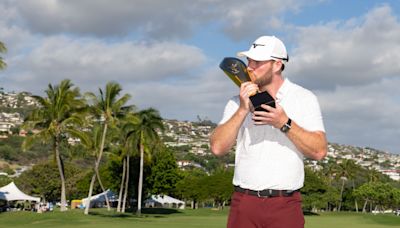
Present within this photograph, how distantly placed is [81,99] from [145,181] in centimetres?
2877

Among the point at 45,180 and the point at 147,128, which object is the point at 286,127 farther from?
the point at 45,180

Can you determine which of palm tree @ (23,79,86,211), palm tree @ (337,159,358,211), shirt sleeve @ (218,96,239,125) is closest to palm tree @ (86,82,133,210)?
palm tree @ (23,79,86,211)

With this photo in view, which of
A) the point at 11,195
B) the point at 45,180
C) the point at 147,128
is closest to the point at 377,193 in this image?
the point at 45,180

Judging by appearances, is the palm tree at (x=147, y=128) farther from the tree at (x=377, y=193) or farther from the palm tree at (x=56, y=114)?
the tree at (x=377, y=193)

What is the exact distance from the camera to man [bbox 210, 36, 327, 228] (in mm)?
5188

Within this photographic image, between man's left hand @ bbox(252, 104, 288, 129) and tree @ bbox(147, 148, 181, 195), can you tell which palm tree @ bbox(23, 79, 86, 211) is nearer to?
tree @ bbox(147, 148, 181, 195)

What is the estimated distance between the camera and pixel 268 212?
209 inches

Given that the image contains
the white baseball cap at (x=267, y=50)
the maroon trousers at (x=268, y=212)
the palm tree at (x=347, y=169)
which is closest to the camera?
the white baseball cap at (x=267, y=50)

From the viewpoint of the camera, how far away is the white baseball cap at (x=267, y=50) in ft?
17.0

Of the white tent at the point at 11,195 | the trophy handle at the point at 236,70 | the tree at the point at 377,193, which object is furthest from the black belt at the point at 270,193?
the tree at the point at 377,193

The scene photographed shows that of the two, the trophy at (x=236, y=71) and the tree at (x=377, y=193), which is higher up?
the tree at (x=377, y=193)

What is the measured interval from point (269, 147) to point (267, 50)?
29.4 inches

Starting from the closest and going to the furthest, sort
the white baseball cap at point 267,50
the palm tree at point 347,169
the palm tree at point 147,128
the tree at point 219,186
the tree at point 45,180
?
the white baseball cap at point 267,50 → the palm tree at point 147,128 → the tree at point 219,186 → the tree at point 45,180 → the palm tree at point 347,169

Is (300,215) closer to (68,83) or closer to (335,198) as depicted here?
(68,83)
